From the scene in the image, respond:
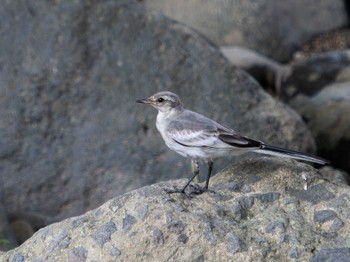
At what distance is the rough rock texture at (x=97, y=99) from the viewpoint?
803 centimetres

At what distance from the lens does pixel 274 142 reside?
27.5ft

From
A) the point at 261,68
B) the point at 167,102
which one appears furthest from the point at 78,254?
the point at 261,68

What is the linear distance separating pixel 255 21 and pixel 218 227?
333 inches

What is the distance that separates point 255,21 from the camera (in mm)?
12977

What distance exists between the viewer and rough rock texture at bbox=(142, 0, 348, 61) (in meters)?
13.0

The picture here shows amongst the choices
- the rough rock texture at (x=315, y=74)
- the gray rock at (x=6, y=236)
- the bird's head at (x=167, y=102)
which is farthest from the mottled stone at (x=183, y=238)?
the rough rock texture at (x=315, y=74)

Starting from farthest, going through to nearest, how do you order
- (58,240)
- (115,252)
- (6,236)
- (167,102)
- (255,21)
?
(255,21), (6,236), (167,102), (58,240), (115,252)

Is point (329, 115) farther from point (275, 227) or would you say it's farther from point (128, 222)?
point (128, 222)

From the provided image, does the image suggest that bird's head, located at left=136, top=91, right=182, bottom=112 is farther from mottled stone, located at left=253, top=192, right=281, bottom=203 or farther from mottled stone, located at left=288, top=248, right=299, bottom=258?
mottled stone, located at left=288, top=248, right=299, bottom=258

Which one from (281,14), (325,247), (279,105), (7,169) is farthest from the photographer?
(281,14)

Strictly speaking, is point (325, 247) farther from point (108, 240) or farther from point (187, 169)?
point (187, 169)

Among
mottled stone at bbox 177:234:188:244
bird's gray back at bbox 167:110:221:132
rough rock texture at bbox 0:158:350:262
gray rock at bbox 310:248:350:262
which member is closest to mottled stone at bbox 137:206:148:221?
rough rock texture at bbox 0:158:350:262

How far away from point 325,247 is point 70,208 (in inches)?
151

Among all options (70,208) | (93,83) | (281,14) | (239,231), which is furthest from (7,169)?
(281,14)
